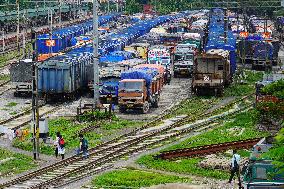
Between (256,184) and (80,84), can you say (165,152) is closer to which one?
(256,184)

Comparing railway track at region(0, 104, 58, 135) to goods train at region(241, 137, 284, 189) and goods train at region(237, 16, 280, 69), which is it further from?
goods train at region(237, 16, 280, 69)

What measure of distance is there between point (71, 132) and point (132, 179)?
10.2 meters

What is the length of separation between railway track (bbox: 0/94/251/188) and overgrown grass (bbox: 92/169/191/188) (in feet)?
3.60

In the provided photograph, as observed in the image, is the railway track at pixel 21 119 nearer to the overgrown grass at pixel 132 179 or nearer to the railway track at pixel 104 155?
the railway track at pixel 104 155

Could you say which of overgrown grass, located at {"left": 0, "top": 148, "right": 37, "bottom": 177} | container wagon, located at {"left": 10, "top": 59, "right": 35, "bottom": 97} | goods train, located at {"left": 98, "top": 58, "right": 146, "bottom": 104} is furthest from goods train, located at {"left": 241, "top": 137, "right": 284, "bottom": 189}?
container wagon, located at {"left": 10, "top": 59, "right": 35, "bottom": 97}

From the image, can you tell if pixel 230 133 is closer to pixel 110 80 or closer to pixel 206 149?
pixel 206 149

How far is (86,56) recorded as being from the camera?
166ft

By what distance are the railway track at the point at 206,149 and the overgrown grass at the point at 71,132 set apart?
4.64 meters

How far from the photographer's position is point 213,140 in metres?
33.9

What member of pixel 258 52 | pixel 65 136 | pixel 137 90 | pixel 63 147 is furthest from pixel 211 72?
pixel 63 147

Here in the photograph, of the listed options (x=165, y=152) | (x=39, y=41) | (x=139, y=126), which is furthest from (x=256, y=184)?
(x=39, y=41)

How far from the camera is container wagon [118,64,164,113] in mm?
41344

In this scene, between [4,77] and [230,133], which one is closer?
[230,133]

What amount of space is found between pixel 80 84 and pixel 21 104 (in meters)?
4.14
